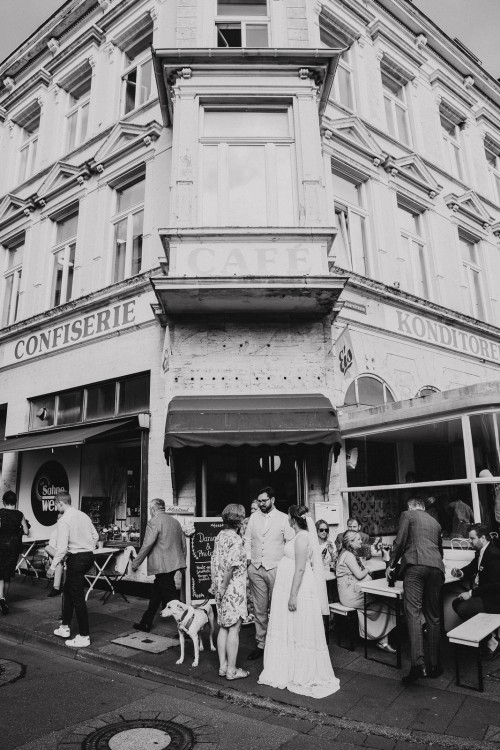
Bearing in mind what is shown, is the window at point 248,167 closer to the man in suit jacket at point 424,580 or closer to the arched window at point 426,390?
the arched window at point 426,390

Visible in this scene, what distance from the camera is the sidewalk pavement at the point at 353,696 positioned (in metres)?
4.05

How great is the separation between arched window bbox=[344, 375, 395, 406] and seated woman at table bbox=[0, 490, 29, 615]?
19.6ft

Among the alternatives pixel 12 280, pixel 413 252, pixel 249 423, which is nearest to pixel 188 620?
pixel 249 423

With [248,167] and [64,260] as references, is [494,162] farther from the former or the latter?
[64,260]

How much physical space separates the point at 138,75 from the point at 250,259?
726cm

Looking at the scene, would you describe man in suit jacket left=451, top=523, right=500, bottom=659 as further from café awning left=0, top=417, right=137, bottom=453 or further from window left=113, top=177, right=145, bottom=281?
window left=113, top=177, right=145, bottom=281

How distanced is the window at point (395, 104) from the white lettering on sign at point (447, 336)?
17.2 feet

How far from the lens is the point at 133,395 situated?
406 inches

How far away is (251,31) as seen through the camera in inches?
441

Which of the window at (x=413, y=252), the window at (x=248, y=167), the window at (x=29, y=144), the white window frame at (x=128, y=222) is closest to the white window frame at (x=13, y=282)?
the window at (x=29, y=144)

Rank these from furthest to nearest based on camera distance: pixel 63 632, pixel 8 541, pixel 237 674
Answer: pixel 8 541 → pixel 63 632 → pixel 237 674

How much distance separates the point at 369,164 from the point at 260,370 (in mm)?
A: 6204

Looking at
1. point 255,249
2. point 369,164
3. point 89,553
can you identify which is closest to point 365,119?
point 369,164

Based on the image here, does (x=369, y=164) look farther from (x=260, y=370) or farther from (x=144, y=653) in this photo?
(x=144, y=653)
